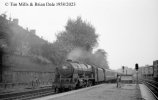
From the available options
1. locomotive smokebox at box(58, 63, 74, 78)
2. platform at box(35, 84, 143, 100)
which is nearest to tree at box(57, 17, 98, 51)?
locomotive smokebox at box(58, 63, 74, 78)

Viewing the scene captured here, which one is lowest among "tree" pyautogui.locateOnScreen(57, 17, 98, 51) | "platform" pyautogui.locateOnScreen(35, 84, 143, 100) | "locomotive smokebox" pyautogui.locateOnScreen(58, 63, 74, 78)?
"platform" pyautogui.locateOnScreen(35, 84, 143, 100)

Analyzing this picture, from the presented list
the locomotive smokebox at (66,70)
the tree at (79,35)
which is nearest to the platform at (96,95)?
the locomotive smokebox at (66,70)

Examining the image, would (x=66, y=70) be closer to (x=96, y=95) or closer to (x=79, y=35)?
(x=96, y=95)

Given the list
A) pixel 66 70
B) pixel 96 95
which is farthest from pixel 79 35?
pixel 96 95

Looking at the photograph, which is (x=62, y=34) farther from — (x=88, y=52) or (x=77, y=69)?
(x=77, y=69)

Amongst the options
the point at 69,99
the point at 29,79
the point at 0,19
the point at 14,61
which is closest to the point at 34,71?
the point at 29,79

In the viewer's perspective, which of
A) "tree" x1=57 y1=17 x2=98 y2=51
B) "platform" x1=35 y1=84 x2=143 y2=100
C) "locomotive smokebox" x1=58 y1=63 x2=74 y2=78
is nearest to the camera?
"platform" x1=35 y1=84 x2=143 y2=100

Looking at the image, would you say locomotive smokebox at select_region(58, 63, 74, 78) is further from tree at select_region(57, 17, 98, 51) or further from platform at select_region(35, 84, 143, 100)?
tree at select_region(57, 17, 98, 51)

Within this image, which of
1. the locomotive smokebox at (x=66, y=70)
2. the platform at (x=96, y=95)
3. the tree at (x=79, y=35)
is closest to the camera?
the platform at (x=96, y=95)

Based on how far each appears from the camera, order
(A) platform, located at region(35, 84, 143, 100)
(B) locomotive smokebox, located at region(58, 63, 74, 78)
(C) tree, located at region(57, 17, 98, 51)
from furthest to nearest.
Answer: (C) tree, located at region(57, 17, 98, 51) → (B) locomotive smokebox, located at region(58, 63, 74, 78) → (A) platform, located at region(35, 84, 143, 100)

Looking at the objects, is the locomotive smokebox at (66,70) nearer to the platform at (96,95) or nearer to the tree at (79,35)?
the platform at (96,95)

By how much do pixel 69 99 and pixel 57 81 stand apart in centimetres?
729

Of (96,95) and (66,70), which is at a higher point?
(66,70)

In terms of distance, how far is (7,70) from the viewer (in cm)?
2277
